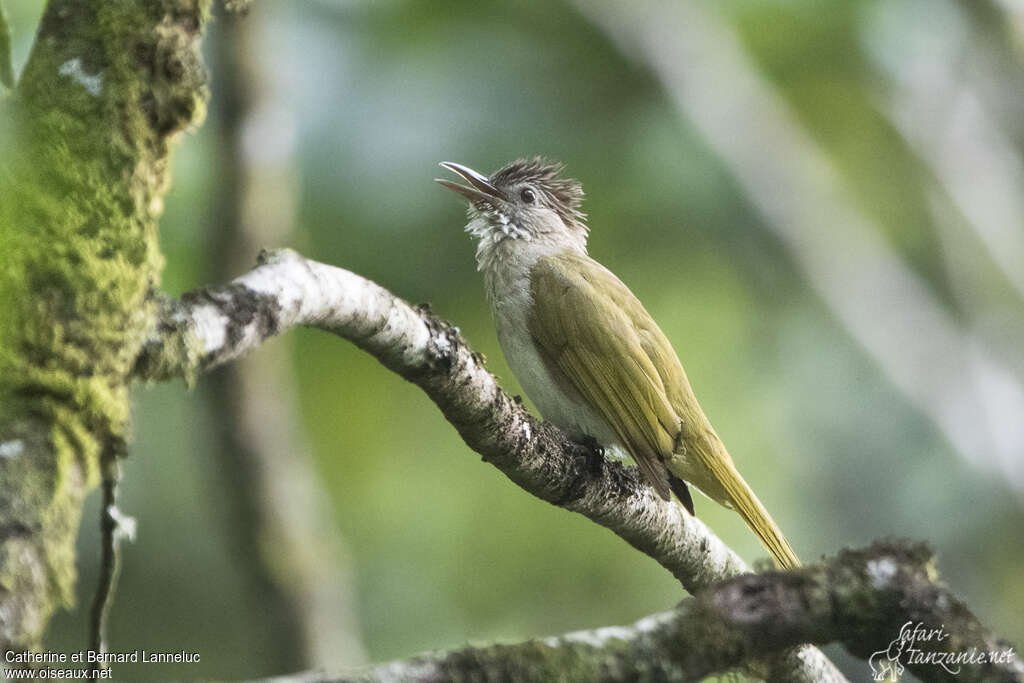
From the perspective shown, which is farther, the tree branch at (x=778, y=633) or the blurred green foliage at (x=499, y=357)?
the blurred green foliage at (x=499, y=357)

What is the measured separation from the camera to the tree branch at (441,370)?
2.17 m

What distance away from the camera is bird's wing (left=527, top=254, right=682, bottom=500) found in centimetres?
484

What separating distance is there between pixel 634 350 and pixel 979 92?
576 cm

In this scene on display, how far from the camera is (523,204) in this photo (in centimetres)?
609

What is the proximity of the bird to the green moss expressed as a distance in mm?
2779

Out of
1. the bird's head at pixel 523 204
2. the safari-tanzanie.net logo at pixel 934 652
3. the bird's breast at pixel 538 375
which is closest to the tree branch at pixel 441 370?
the bird's breast at pixel 538 375

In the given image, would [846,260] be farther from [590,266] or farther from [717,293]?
[590,266]

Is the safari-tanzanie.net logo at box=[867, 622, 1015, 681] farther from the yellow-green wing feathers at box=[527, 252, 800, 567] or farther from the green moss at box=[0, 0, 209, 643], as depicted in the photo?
the yellow-green wing feathers at box=[527, 252, 800, 567]

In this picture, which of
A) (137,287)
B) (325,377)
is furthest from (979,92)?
(137,287)

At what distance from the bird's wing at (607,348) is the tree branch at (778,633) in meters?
2.37

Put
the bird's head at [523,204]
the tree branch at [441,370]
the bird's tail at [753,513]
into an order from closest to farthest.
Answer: the tree branch at [441,370], the bird's tail at [753,513], the bird's head at [523,204]

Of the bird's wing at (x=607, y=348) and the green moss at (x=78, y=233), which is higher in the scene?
the bird's wing at (x=607, y=348)

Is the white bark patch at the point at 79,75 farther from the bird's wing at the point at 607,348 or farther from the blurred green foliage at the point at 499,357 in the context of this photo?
the blurred green foliage at the point at 499,357

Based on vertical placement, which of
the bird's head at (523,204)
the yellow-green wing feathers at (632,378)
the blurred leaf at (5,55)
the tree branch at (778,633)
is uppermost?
the bird's head at (523,204)
